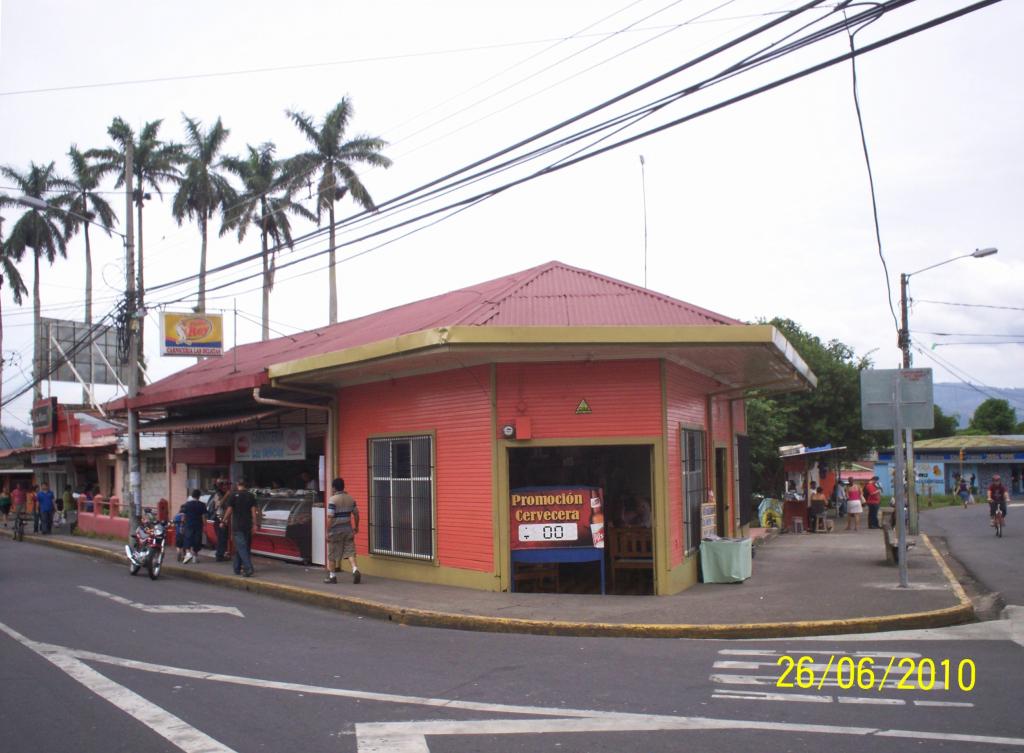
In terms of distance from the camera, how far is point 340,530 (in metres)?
13.9

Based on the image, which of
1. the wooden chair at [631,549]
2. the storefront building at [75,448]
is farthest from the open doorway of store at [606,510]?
the storefront building at [75,448]

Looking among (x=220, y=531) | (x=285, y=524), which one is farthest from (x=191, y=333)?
(x=285, y=524)

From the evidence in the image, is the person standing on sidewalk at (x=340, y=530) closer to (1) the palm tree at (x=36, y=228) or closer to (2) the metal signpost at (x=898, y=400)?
(2) the metal signpost at (x=898, y=400)

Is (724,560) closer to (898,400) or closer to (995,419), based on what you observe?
(898,400)

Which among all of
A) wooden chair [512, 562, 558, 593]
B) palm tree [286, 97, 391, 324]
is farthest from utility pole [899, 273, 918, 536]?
palm tree [286, 97, 391, 324]

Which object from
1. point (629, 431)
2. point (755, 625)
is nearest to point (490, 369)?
point (629, 431)

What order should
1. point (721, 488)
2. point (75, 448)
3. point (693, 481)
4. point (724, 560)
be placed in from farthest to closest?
1. point (75, 448)
2. point (721, 488)
3. point (693, 481)
4. point (724, 560)

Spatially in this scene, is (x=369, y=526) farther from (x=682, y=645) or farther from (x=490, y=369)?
(x=682, y=645)

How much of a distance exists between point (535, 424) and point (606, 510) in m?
3.81

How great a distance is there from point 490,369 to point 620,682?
5.82 m

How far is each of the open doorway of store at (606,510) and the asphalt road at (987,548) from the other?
5.11 m

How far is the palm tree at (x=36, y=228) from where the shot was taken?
158ft

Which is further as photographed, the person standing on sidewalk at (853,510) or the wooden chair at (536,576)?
the person standing on sidewalk at (853,510)

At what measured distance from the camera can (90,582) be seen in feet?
50.1
